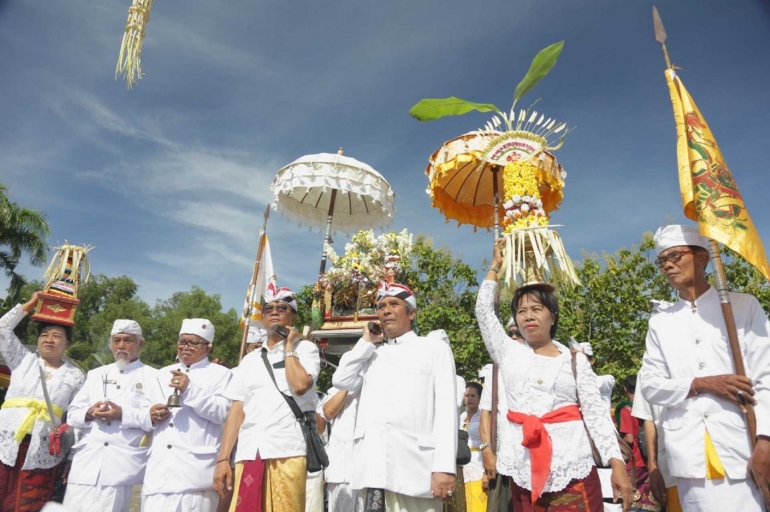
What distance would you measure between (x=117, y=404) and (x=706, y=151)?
505cm

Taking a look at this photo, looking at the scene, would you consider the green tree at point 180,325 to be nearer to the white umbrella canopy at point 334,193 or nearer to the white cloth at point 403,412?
the white umbrella canopy at point 334,193

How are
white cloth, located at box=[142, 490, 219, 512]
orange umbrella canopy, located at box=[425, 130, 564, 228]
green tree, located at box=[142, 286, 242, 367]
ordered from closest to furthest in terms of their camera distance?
white cloth, located at box=[142, 490, 219, 512]
orange umbrella canopy, located at box=[425, 130, 564, 228]
green tree, located at box=[142, 286, 242, 367]

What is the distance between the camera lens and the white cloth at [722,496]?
2678 mm

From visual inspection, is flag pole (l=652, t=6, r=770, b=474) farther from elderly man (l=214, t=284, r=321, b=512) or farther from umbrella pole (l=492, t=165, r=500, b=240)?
elderly man (l=214, t=284, r=321, b=512)

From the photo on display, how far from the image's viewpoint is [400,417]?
3.37 meters

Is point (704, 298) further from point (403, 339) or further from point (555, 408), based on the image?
point (403, 339)

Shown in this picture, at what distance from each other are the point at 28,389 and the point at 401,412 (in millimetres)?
3872

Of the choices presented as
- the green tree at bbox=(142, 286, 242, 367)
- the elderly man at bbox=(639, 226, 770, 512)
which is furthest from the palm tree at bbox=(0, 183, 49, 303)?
the elderly man at bbox=(639, 226, 770, 512)

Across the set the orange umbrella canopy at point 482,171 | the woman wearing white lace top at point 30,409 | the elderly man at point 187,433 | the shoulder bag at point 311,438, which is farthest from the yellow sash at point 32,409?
the orange umbrella canopy at point 482,171

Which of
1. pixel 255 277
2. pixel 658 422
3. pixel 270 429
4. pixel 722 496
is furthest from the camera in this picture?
pixel 255 277

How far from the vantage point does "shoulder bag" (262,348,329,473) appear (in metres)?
3.91

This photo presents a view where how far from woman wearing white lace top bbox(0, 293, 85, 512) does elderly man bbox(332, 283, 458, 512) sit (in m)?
3.12

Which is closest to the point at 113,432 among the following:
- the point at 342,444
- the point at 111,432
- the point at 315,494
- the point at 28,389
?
the point at 111,432

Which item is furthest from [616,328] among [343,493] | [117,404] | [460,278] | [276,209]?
[117,404]
